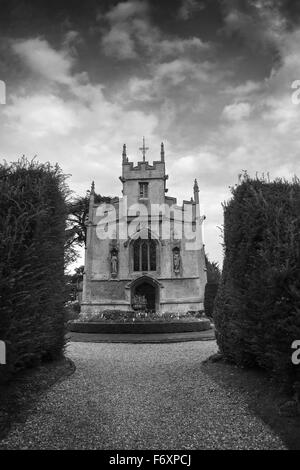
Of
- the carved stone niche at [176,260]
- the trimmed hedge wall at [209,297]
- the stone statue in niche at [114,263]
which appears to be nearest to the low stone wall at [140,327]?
the trimmed hedge wall at [209,297]

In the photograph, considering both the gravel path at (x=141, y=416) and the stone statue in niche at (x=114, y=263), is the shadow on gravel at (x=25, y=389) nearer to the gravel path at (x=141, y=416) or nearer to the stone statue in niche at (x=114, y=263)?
the gravel path at (x=141, y=416)

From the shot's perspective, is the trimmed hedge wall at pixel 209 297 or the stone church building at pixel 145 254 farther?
the stone church building at pixel 145 254

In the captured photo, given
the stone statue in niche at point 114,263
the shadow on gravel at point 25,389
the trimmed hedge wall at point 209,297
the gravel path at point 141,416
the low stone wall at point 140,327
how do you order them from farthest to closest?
the stone statue in niche at point 114,263 → the trimmed hedge wall at point 209,297 → the low stone wall at point 140,327 → the shadow on gravel at point 25,389 → the gravel path at point 141,416

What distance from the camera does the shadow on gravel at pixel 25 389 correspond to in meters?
4.80

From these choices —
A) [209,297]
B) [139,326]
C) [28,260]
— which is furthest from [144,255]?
[28,260]

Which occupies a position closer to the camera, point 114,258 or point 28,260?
point 28,260

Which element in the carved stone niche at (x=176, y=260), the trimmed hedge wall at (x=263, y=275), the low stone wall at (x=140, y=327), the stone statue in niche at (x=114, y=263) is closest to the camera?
the trimmed hedge wall at (x=263, y=275)

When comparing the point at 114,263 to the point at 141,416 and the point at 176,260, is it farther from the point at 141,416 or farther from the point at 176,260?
the point at 141,416

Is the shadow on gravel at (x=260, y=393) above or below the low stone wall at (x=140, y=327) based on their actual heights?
above

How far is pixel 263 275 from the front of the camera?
19.1ft

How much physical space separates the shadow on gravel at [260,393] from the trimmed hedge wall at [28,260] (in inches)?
153

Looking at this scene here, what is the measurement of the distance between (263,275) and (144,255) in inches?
870

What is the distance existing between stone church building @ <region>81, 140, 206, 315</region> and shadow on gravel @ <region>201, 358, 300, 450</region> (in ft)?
58.4
